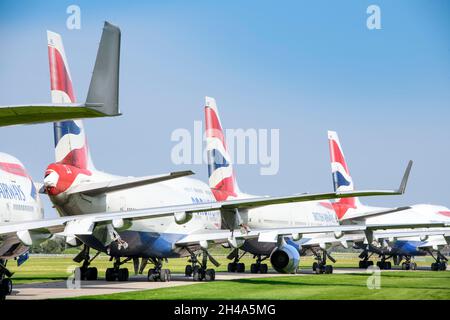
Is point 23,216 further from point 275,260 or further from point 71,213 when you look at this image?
point 275,260

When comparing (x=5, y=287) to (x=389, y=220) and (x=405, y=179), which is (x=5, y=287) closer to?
(x=405, y=179)

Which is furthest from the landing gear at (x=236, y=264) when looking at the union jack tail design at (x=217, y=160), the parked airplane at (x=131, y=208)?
the parked airplane at (x=131, y=208)

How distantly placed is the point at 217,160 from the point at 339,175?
13.7m

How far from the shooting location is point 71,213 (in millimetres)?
28578

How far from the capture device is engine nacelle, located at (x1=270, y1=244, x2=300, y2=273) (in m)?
32.8

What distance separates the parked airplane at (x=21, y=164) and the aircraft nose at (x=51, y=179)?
435 millimetres

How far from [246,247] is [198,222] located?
10.4 m

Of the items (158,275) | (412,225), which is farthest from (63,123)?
(412,225)

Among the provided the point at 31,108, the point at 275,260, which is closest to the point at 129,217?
the point at 275,260

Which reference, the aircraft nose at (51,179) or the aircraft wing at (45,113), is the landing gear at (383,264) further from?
the aircraft wing at (45,113)

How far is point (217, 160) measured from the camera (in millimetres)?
43438

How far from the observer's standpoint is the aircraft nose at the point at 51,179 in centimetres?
2755

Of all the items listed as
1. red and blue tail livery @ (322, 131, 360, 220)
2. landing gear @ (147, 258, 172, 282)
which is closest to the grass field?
landing gear @ (147, 258, 172, 282)

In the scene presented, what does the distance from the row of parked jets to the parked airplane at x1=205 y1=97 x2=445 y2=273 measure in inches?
3.2
